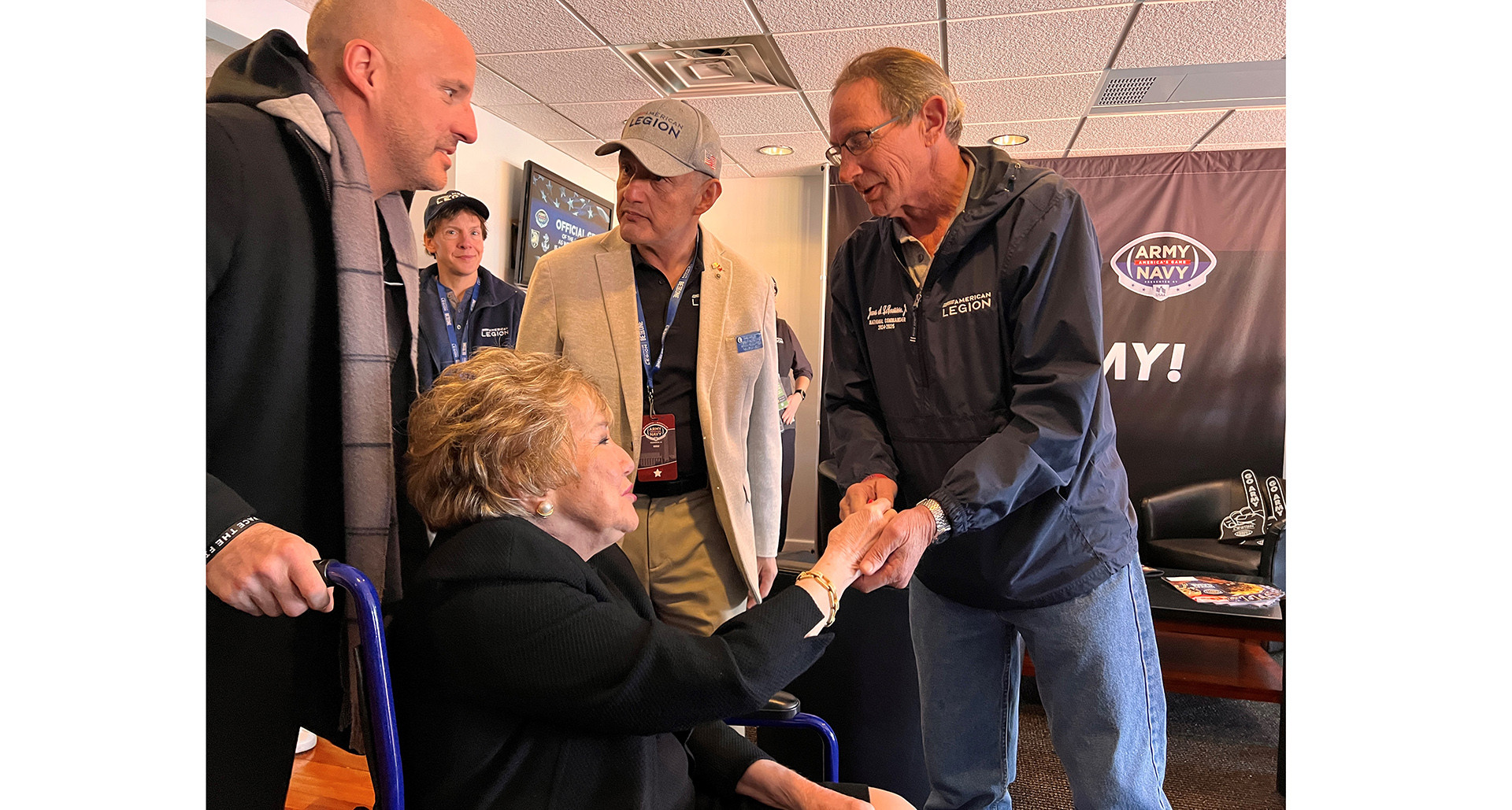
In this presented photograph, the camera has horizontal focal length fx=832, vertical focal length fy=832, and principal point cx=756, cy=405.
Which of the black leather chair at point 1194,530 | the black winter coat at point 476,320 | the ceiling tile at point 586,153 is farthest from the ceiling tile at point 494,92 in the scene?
the black leather chair at point 1194,530

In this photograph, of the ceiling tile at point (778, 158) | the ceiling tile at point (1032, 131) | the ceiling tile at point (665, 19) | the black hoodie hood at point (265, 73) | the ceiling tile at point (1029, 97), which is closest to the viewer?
the black hoodie hood at point (265, 73)

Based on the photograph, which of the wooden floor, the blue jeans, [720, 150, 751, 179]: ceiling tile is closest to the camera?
the blue jeans

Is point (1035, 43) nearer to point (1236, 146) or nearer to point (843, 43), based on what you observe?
point (843, 43)

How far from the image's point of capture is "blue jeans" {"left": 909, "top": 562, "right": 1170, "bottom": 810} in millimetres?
1543

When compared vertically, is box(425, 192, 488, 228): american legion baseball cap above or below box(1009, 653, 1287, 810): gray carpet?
above

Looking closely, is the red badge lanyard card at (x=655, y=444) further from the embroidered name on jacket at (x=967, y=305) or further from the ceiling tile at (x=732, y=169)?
the ceiling tile at (x=732, y=169)

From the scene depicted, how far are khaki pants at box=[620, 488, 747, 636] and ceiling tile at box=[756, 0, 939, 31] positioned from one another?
228 centimetres

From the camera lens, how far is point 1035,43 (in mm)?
3664

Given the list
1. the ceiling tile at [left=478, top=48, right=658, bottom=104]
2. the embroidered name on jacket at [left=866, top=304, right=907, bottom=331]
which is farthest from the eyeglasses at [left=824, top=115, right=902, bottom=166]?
the ceiling tile at [left=478, top=48, right=658, bottom=104]

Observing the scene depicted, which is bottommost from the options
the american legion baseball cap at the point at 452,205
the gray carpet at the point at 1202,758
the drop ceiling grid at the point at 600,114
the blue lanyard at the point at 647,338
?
the gray carpet at the point at 1202,758

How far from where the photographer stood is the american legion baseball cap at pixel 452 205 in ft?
12.2

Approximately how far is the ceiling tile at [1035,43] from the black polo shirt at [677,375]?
220 cm

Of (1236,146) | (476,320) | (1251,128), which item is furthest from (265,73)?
(1236,146)

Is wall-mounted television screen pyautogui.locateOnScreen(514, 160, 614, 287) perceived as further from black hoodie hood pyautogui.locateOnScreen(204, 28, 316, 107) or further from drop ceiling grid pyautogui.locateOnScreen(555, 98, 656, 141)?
black hoodie hood pyautogui.locateOnScreen(204, 28, 316, 107)
